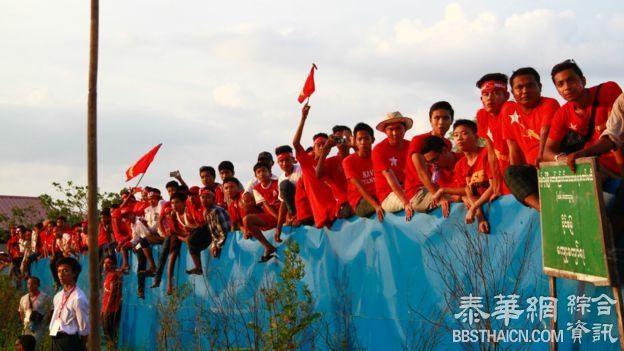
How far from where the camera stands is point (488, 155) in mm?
7281

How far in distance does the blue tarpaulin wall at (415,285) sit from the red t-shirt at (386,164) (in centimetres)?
30

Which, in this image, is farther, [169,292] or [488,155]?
[169,292]

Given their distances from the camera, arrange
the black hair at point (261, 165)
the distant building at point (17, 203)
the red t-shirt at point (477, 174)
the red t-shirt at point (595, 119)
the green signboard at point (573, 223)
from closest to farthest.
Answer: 1. the green signboard at point (573, 223)
2. the red t-shirt at point (595, 119)
3. the red t-shirt at point (477, 174)
4. the black hair at point (261, 165)
5. the distant building at point (17, 203)

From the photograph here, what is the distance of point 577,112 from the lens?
256 inches

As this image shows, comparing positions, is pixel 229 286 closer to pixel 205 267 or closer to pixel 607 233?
pixel 205 267

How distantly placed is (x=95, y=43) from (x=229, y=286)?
421 cm

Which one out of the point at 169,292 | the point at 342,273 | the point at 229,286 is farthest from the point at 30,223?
the point at 342,273

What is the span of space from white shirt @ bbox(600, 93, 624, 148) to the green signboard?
29 centimetres

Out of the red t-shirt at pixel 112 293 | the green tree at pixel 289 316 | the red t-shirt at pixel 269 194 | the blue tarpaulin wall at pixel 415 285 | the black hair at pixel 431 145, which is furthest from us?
the red t-shirt at pixel 112 293

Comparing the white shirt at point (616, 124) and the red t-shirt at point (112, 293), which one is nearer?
the white shirt at point (616, 124)

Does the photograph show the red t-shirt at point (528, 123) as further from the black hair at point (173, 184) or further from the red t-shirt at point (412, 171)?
the black hair at point (173, 184)

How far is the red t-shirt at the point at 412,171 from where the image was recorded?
27.3 ft

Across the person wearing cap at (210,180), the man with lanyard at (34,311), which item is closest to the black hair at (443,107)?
the person wearing cap at (210,180)

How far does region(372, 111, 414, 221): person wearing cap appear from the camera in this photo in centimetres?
859
